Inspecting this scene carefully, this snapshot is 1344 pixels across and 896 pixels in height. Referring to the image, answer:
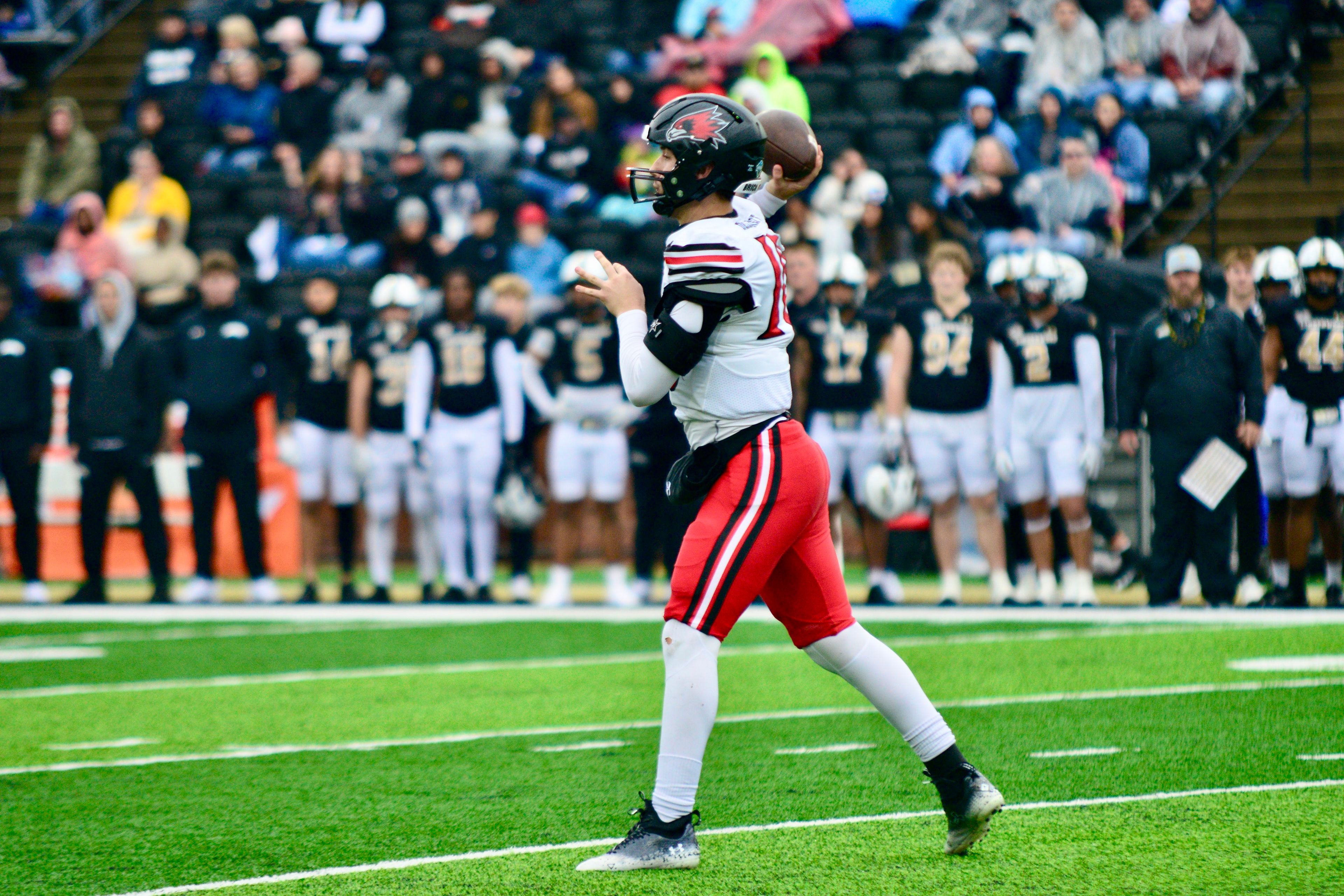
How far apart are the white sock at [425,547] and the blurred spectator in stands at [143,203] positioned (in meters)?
4.15

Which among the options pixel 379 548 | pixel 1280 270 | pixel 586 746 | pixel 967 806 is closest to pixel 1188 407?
pixel 1280 270

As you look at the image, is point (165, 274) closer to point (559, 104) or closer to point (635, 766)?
point (559, 104)

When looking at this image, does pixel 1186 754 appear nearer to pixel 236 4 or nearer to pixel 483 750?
pixel 483 750

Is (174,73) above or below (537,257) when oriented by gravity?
above

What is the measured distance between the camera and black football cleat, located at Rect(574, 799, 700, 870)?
3.91 meters

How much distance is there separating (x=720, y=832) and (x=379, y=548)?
22.5ft

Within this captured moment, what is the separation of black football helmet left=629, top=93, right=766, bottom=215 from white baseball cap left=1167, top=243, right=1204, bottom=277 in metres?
6.07

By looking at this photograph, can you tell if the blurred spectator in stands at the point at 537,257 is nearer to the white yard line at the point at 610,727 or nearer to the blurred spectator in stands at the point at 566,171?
the blurred spectator in stands at the point at 566,171

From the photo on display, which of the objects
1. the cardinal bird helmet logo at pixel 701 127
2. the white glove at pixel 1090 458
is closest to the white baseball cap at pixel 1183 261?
the white glove at pixel 1090 458

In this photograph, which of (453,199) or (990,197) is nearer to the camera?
(990,197)

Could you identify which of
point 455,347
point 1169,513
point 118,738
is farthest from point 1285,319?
point 118,738

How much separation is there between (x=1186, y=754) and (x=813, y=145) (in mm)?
2179

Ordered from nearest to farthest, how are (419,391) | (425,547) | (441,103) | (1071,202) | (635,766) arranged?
(635,766) < (419,391) < (425,547) < (1071,202) < (441,103)

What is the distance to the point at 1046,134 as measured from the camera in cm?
1237
